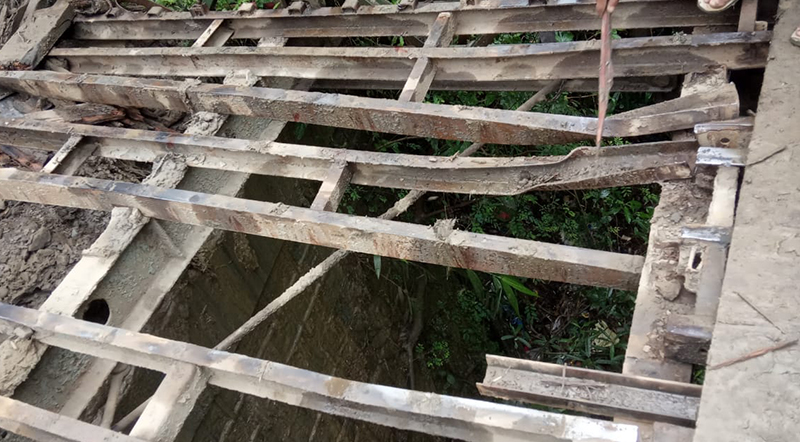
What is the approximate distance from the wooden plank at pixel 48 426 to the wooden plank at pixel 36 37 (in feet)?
8.62

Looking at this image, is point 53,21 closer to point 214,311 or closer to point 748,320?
point 214,311

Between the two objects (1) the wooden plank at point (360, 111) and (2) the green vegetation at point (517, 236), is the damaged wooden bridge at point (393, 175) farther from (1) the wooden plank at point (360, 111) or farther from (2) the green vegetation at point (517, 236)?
(2) the green vegetation at point (517, 236)

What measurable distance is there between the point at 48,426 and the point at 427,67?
2179 mm

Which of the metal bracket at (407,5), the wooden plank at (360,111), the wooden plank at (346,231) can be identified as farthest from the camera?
the metal bracket at (407,5)

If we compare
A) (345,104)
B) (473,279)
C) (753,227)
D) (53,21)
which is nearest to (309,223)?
(345,104)

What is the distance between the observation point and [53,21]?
3.97 metres

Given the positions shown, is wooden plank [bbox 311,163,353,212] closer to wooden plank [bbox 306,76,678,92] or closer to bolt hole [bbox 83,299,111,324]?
wooden plank [bbox 306,76,678,92]

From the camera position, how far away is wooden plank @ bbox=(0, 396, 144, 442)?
1.91 m

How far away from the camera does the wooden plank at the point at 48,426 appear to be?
6.25 feet

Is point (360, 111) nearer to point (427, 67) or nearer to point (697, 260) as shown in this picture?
point (427, 67)

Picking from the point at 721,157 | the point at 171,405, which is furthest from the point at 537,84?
the point at 171,405

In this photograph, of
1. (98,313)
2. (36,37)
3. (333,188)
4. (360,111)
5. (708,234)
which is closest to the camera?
(708,234)

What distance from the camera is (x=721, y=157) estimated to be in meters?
2.13

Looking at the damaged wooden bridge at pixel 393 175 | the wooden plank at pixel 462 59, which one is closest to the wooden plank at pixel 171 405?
the damaged wooden bridge at pixel 393 175
